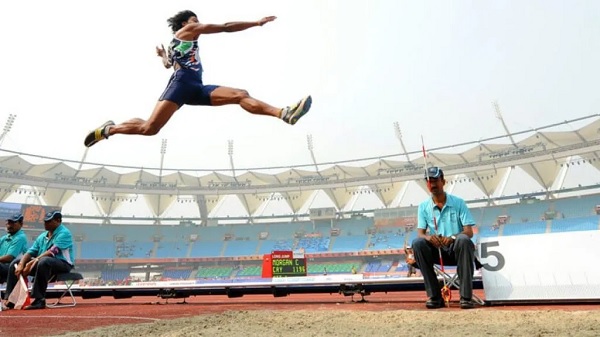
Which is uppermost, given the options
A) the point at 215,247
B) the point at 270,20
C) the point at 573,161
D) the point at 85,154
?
the point at 85,154

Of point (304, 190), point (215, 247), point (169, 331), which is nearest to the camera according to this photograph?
point (169, 331)

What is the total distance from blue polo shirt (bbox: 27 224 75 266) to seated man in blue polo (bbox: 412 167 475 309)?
4.24m

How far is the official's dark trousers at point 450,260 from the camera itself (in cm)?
333

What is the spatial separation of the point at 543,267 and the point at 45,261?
Answer: 5288mm

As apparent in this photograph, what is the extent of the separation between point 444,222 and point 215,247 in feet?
144

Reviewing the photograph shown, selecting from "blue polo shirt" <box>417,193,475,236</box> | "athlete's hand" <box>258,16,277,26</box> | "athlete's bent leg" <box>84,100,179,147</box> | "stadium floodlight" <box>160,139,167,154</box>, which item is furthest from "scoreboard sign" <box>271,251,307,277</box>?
"stadium floodlight" <box>160,139,167,154</box>

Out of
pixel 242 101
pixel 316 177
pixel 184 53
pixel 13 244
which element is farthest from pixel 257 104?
pixel 316 177

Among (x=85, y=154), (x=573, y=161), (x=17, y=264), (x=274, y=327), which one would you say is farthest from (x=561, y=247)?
(x=85, y=154)

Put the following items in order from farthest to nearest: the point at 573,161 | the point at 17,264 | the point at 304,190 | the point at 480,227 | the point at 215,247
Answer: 1. the point at 215,247
2. the point at 304,190
3. the point at 480,227
4. the point at 573,161
5. the point at 17,264

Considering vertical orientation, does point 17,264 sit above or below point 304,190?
below

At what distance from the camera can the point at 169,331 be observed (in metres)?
2.41

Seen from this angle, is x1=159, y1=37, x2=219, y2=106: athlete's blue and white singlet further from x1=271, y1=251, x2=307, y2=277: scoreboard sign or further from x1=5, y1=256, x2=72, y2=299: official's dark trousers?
x1=271, y1=251, x2=307, y2=277: scoreboard sign

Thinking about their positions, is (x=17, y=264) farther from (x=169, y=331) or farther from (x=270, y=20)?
(x=270, y=20)

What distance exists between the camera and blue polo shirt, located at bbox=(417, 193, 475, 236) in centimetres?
363
